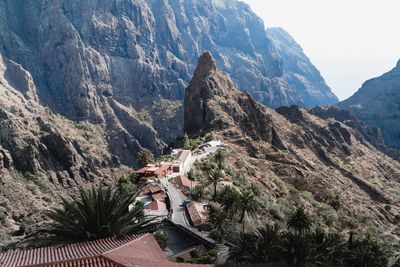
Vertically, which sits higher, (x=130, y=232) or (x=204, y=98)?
(x=204, y=98)

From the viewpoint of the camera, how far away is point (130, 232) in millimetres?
29516

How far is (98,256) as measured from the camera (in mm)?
20703

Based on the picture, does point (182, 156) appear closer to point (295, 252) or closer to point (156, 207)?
point (156, 207)

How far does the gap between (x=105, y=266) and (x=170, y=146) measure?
121 meters

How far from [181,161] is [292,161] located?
4362 centimetres

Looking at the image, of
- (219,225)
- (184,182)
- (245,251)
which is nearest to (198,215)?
(219,225)

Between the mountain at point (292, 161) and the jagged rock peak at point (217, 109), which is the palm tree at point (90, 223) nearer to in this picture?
the mountain at point (292, 161)

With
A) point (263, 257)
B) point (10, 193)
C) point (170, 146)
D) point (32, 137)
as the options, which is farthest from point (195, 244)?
point (32, 137)

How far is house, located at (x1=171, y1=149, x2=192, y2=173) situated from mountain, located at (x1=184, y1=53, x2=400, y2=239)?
28.4 feet

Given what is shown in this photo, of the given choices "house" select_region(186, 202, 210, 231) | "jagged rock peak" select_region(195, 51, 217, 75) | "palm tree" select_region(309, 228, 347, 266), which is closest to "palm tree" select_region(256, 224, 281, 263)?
"palm tree" select_region(309, 228, 347, 266)

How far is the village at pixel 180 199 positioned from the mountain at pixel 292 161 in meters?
9.00

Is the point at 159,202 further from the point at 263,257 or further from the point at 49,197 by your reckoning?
the point at 49,197

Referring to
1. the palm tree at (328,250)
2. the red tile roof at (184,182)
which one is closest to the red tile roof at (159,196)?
the red tile roof at (184,182)

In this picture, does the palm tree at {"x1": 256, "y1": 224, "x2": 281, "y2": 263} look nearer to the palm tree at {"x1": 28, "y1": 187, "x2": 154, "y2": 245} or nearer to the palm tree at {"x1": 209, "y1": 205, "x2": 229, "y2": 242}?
the palm tree at {"x1": 28, "y1": 187, "x2": 154, "y2": 245}
